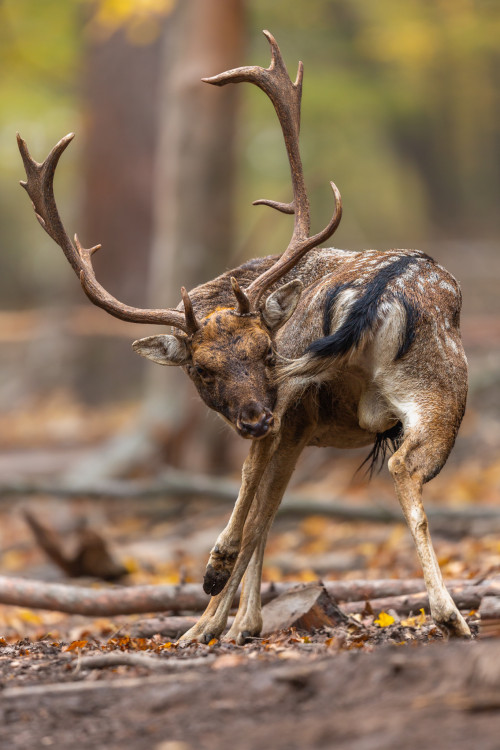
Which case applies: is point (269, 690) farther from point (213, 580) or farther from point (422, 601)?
point (422, 601)

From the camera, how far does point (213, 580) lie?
5.87 metres

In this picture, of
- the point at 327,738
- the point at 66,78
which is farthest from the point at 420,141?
the point at 327,738

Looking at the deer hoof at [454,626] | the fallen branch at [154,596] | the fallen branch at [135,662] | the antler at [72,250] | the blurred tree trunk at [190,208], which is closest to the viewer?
the fallen branch at [135,662]

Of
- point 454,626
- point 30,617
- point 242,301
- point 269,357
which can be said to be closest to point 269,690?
point 454,626

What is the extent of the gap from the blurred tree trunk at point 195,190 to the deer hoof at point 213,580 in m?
7.25

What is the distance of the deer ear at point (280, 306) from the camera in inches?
248

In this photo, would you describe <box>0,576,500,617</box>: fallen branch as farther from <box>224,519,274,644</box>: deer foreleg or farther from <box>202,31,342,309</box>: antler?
<box>202,31,342,309</box>: antler

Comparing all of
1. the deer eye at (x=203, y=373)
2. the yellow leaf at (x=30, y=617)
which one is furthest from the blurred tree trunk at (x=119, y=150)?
the deer eye at (x=203, y=373)

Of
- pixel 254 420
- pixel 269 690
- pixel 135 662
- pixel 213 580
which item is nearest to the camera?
pixel 269 690

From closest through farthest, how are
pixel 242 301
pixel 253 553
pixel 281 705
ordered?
1. pixel 281 705
2. pixel 242 301
3. pixel 253 553

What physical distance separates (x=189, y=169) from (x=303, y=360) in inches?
324

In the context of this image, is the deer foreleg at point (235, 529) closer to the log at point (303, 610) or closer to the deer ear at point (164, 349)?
the log at point (303, 610)

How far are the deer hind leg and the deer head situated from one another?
0.84 m

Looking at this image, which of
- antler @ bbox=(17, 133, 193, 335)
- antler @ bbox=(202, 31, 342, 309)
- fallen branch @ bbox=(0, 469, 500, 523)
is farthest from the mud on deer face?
fallen branch @ bbox=(0, 469, 500, 523)
